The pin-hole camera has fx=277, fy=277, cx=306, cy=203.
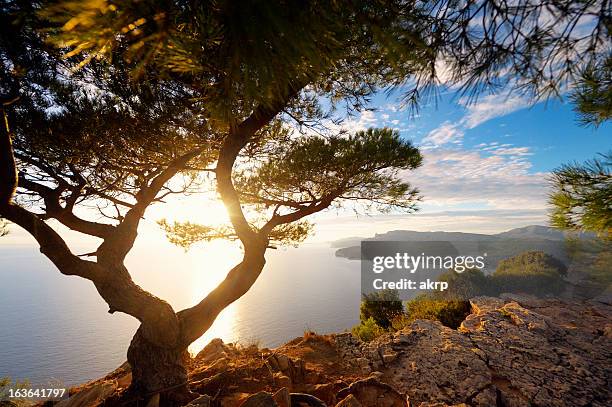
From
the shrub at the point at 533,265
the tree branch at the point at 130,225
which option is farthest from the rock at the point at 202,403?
the shrub at the point at 533,265

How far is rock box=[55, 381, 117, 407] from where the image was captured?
2.74 meters

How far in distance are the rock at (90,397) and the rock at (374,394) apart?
Answer: 7.98 feet

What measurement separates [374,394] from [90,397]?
283 cm

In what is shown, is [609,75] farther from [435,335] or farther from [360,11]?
[360,11]

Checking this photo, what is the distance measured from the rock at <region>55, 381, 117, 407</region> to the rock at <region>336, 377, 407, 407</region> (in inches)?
95.7

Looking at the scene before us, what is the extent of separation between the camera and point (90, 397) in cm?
280

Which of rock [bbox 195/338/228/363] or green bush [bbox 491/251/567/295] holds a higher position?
rock [bbox 195/338/228/363]

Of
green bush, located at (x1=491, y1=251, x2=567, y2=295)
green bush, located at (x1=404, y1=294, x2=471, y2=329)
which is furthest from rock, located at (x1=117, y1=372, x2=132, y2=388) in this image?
green bush, located at (x1=491, y1=251, x2=567, y2=295)

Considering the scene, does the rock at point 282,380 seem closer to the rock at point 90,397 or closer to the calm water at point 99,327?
the rock at point 90,397

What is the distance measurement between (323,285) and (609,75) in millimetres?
103892

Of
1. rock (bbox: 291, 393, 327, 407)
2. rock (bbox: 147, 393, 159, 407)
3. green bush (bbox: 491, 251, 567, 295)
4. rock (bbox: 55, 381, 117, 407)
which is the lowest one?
green bush (bbox: 491, 251, 567, 295)

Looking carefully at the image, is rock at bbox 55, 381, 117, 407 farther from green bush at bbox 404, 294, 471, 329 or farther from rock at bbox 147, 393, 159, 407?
green bush at bbox 404, 294, 471, 329

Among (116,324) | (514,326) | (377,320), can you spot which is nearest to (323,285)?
(116,324)

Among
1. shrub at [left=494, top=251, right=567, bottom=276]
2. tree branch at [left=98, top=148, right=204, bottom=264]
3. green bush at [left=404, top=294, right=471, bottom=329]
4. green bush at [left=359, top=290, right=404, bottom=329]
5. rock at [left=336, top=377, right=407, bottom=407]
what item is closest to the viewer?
rock at [left=336, top=377, right=407, bottom=407]
